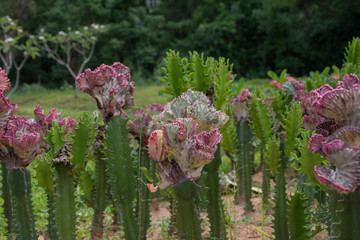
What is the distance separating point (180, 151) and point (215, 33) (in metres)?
19.0

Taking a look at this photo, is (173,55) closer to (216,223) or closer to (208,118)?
(208,118)

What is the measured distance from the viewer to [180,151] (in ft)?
2.98

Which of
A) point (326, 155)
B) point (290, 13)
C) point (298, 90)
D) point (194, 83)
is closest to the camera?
point (326, 155)

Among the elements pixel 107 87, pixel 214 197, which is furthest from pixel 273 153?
pixel 107 87

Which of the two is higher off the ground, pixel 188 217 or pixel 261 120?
pixel 261 120

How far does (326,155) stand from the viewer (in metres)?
0.80

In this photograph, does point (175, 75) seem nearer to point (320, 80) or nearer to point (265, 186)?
point (265, 186)

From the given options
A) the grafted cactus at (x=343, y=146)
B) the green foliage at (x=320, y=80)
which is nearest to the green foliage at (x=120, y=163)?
the grafted cactus at (x=343, y=146)

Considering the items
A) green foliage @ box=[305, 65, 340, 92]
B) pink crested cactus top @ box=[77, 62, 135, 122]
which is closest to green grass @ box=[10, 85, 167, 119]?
pink crested cactus top @ box=[77, 62, 135, 122]

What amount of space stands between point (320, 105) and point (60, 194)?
2.70 ft

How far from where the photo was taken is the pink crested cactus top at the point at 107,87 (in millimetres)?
1212

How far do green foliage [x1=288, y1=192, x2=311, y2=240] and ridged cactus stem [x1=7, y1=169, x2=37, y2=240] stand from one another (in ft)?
2.66

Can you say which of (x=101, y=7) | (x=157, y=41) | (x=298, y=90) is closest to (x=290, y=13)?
(x=157, y=41)

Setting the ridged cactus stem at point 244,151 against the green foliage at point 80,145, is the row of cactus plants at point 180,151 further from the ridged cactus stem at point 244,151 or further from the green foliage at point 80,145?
the ridged cactus stem at point 244,151
